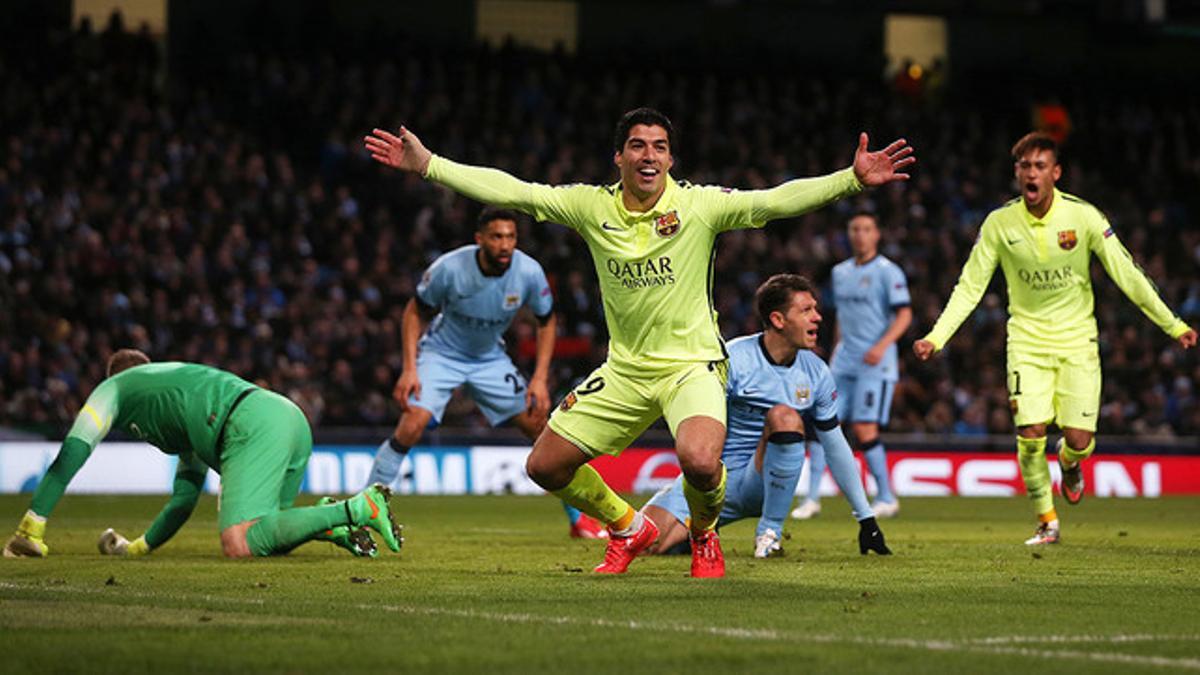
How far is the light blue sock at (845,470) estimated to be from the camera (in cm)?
1167

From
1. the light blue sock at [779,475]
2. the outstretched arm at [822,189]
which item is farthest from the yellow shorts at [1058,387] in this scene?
the outstretched arm at [822,189]

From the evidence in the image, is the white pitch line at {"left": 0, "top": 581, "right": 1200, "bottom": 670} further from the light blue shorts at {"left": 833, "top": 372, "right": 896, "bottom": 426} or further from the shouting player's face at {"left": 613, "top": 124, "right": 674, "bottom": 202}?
the light blue shorts at {"left": 833, "top": 372, "right": 896, "bottom": 426}

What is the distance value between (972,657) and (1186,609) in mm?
2130

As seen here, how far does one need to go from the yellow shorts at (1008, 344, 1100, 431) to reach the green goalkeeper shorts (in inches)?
198

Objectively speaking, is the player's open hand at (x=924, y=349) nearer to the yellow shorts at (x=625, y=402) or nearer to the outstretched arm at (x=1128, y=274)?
the outstretched arm at (x=1128, y=274)

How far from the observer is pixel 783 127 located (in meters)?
33.0

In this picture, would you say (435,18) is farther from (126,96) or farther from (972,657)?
(972,657)

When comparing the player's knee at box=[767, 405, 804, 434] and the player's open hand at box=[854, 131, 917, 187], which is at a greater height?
the player's open hand at box=[854, 131, 917, 187]

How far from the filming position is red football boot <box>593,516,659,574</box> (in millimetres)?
10008

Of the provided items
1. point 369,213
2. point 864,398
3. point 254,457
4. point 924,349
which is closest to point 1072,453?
point 924,349

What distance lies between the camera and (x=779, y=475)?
1137 centimetres

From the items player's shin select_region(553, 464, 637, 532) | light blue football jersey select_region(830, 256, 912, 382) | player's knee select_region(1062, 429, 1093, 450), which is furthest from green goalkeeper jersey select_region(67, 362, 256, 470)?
light blue football jersey select_region(830, 256, 912, 382)

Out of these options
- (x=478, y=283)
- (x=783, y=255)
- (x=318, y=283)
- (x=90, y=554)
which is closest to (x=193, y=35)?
(x=318, y=283)

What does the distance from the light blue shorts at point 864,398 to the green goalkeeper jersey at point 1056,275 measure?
4.15 meters
